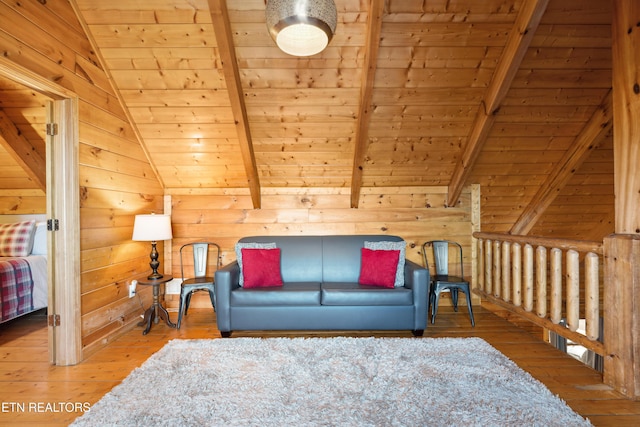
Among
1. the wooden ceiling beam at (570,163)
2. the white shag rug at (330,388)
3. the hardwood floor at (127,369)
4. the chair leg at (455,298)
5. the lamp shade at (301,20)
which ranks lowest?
the hardwood floor at (127,369)

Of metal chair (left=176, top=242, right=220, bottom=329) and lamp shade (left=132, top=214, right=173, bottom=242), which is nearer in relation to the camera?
lamp shade (left=132, top=214, right=173, bottom=242)

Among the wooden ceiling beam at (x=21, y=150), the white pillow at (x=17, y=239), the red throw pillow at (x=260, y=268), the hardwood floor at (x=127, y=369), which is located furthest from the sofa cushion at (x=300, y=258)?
the white pillow at (x=17, y=239)

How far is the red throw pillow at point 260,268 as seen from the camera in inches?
121

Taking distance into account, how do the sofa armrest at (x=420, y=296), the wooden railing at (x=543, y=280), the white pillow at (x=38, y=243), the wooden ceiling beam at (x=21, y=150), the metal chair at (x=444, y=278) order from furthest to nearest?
the white pillow at (x=38, y=243) < the metal chair at (x=444, y=278) < the wooden ceiling beam at (x=21, y=150) < the sofa armrest at (x=420, y=296) < the wooden railing at (x=543, y=280)

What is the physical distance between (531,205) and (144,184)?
175 inches

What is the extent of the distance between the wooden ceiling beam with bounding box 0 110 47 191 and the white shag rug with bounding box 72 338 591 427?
2.39m

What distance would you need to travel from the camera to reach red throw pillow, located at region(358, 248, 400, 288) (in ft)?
9.99

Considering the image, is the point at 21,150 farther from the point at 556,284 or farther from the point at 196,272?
the point at 556,284

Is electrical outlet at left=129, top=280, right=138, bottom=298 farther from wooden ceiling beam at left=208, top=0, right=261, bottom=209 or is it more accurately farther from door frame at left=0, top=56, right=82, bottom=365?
wooden ceiling beam at left=208, top=0, right=261, bottom=209

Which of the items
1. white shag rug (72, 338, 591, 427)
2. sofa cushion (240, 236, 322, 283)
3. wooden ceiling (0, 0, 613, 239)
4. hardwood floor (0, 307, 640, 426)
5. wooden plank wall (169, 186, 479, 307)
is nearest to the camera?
white shag rug (72, 338, 591, 427)

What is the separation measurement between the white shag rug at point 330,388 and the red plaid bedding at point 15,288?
171cm

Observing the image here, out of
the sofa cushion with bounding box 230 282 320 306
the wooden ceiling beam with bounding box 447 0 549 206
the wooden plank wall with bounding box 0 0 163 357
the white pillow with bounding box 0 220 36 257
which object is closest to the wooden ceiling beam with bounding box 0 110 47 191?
the white pillow with bounding box 0 220 36 257

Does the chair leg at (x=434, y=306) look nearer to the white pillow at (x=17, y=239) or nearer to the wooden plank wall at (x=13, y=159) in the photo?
the wooden plank wall at (x=13, y=159)

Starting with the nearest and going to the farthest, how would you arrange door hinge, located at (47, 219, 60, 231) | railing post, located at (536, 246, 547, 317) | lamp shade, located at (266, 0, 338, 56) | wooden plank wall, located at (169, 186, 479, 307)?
lamp shade, located at (266, 0, 338, 56), door hinge, located at (47, 219, 60, 231), railing post, located at (536, 246, 547, 317), wooden plank wall, located at (169, 186, 479, 307)
